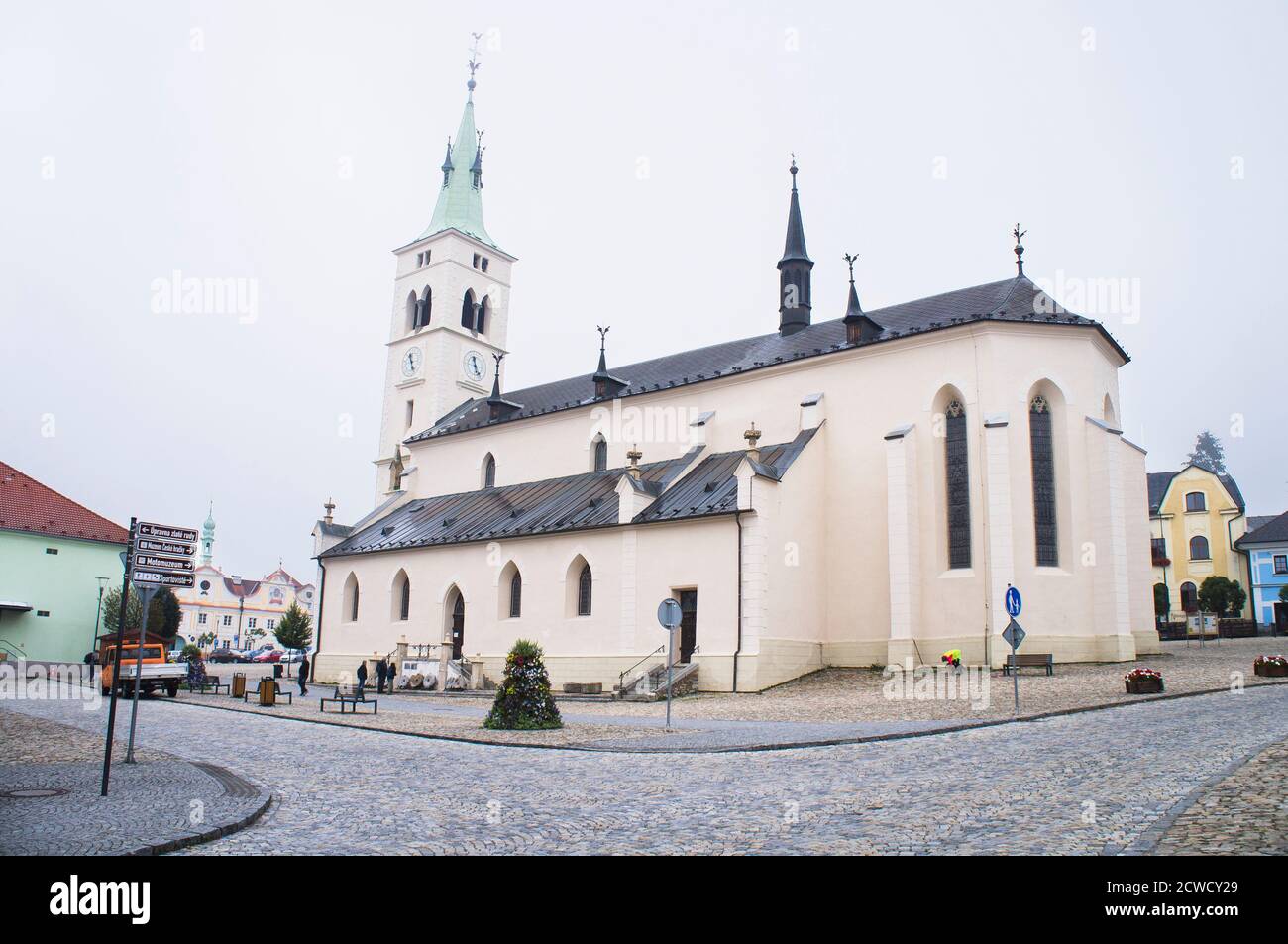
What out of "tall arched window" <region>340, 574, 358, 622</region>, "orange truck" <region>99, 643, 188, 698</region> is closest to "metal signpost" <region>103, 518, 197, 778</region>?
"orange truck" <region>99, 643, 188, 698</region>

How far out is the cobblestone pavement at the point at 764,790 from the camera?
7316 mm

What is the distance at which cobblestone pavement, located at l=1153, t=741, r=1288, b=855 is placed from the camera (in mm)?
6281

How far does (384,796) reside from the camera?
9859 mm

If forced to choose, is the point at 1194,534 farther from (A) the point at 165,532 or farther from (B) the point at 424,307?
(A) the point at 165,532

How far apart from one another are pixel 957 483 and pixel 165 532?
25605 millimetres

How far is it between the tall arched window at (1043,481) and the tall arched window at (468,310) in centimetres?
3447

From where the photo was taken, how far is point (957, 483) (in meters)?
31.0

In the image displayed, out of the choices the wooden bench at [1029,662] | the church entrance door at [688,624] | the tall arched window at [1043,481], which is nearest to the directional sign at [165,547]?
the church entrance door at [688,624]

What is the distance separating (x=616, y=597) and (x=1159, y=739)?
2131 centimetres

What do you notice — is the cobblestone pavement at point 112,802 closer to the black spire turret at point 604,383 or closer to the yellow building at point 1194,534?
the black spire turret at point 604,383

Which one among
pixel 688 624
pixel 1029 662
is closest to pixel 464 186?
pixel 688 624

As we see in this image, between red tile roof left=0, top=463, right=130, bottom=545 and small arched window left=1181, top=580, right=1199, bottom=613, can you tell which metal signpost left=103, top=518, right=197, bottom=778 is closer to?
A: red tile roof left=0, top=463, right=130, bottom=545
